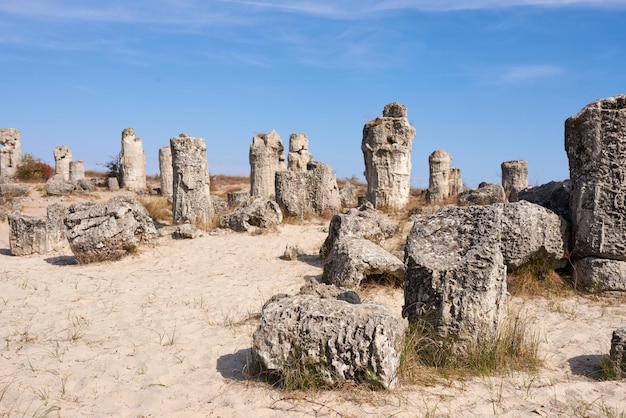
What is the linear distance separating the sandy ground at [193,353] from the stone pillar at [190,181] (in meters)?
3.78

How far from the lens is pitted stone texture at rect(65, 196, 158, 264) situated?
9.34m

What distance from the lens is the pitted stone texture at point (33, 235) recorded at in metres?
10.5

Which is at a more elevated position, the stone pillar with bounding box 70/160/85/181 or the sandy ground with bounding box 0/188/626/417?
the stone pillar with bounding box 70/160/85/181

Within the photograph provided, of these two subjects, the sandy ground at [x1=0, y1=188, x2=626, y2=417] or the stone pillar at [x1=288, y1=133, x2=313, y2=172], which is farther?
the stone pillar at [x1=288, y1=133, x2=313, y2=172]

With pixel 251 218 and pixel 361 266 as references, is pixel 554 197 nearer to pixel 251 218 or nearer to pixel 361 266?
pixel 361 266

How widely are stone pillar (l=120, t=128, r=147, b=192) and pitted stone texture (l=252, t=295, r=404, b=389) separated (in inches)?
818

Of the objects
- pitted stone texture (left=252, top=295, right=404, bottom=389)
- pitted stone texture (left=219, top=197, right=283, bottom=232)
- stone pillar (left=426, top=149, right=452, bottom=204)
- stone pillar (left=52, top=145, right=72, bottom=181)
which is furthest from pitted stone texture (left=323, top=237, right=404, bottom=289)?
stone pillar (left=52, top=145, right=72, bottom=181)

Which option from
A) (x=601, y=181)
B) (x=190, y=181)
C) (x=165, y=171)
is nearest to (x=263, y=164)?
(x=190, y=181)

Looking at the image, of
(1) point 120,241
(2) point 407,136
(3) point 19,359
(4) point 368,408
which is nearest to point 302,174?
(2) point 407,136

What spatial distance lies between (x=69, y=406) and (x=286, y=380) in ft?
5.30

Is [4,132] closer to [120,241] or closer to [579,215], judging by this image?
[120,241]

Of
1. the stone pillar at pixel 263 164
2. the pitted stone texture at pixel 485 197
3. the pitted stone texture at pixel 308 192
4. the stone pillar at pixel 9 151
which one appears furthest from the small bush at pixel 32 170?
the pitted stone texture at pixel 485 197

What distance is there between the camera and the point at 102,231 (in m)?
9.44

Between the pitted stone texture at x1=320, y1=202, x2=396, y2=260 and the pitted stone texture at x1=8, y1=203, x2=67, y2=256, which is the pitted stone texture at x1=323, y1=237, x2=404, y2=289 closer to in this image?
the pitted stone texture at x1=320, y1=202, x2=396, y2=260
